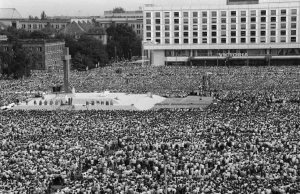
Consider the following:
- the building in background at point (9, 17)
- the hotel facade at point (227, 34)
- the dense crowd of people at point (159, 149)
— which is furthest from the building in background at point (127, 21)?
the dense crowd of people at point (159, 149)

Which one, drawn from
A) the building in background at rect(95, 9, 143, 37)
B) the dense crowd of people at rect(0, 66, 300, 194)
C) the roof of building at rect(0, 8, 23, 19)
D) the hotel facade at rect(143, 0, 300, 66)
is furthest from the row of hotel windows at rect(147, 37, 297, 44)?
the roof of building at rect(0, 8, 23, 19)

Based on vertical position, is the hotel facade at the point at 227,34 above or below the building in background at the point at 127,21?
below

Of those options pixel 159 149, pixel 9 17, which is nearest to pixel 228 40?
pixel 159 149

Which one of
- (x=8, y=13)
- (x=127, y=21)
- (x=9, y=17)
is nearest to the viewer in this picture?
(x=9, y=17)

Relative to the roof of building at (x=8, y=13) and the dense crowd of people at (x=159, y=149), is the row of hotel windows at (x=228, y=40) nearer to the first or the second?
the dense crowd of people at (x=159, y=149)

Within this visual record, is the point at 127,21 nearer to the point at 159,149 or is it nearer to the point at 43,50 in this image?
the point at 43,50
